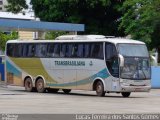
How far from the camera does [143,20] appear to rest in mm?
45156

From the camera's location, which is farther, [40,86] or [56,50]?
[40,86]

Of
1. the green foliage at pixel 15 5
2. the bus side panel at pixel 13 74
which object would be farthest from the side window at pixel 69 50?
the green foliage at pixel 15 5

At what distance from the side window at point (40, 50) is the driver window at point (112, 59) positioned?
481 centimetres

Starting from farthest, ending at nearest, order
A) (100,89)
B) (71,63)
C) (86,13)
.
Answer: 1. (86,13)
2. (71,63)
3. (100,89)

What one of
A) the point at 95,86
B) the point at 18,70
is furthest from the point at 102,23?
the point at 95,86

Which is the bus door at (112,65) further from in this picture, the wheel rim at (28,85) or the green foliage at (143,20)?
the green foliage at (143,20)

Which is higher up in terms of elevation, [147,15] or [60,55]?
[147,15]

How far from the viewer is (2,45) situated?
54.6m

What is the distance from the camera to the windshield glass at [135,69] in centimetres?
2986

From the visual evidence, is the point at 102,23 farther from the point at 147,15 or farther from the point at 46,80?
the point at 46,80

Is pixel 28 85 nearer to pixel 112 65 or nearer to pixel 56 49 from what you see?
pixel 56 49

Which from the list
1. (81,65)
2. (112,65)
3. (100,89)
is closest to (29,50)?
(81,65)

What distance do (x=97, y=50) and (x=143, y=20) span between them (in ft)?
50.0

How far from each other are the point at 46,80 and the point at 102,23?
2038 centimetres
